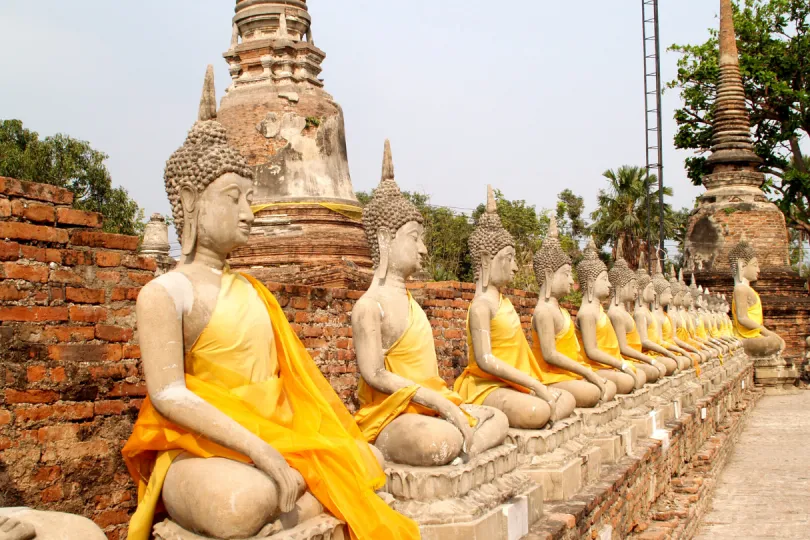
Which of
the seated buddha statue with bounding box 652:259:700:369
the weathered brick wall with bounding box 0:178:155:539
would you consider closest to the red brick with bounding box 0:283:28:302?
the weathered brick wall with bounding box 0:178:155:539

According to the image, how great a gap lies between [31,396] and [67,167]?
769 inches

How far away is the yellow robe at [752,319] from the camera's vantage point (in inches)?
833

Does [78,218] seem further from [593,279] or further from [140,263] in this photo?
[593,279]

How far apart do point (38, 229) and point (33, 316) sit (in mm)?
398

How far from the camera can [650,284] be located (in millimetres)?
11477

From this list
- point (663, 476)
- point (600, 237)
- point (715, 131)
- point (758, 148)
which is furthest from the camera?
point (600, 237)

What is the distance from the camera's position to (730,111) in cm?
2714

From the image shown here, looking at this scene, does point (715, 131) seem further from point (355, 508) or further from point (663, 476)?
point (355, 508)

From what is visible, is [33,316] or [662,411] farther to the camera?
[662,411]

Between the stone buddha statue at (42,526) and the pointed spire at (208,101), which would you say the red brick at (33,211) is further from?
the stone buddha statue at (42,526)

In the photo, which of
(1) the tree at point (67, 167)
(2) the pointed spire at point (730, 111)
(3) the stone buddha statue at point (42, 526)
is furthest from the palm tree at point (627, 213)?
(3) the stone buddha statue at point (42, 526)

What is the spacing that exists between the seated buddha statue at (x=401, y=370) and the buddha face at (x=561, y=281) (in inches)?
95.3

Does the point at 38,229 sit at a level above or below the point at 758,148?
below

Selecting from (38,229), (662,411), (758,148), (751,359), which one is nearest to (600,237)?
(758,148)
